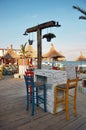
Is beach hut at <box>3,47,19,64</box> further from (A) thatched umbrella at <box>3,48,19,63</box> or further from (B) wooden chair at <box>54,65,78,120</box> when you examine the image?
(B) wooden chair at <box>54,65,78,120</box>

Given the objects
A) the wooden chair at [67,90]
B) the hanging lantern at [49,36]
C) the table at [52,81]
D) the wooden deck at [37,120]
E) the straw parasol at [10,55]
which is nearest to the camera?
the wooden deck at [37,120]

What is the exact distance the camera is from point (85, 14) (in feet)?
35.2

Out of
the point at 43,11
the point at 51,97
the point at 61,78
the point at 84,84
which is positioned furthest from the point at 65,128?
the point at 43,11

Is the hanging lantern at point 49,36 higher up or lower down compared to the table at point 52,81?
higher up

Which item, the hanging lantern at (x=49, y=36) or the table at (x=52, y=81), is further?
the hanging lantern at (x=49, y=36)

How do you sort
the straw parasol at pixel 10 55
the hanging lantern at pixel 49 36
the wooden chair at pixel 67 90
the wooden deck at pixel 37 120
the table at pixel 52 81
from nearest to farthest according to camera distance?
the wooden deck at pixel 37 120
the wooden chair at pixel 67 90
the table at pixel 52 81
the hanging lantern at pixel 49 36
the straw parasol at pixel 10 55

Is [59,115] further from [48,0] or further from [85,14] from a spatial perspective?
[85,14]

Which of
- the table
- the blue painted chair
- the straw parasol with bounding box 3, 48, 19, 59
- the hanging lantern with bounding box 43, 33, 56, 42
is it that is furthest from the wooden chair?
the straw parasol with bounding box 3, 48, 19, 59

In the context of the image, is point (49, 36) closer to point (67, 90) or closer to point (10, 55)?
point (67, 90)

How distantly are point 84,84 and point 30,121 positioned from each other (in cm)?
414

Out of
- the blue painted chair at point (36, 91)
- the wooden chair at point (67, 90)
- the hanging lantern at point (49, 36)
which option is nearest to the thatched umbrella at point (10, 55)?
the hanging lantern at point (49, 36)

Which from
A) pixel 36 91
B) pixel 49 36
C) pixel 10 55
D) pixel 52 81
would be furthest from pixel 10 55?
pixel 52 81

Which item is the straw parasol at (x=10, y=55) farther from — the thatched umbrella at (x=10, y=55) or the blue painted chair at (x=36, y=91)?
the blue painted chair at (x=36, y=91)

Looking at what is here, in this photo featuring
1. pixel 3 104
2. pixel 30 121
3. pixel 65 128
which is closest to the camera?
pixel 65 128
